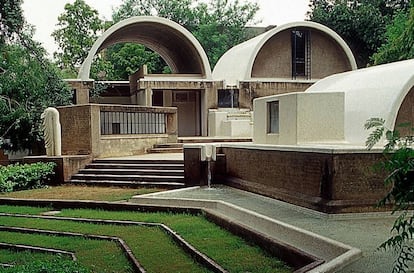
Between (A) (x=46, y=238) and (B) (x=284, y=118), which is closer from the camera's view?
(A) (x=46, y=238)

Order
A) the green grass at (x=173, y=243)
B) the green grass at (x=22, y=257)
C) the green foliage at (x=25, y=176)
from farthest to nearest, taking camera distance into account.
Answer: the green foliage at (x=25, y=176)
the green grass at (x=22, y=257)
the green grass at (x=173, y=243)

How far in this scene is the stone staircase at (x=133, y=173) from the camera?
44.8 feet

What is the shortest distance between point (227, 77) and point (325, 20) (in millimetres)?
9961

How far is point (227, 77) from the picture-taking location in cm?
2603

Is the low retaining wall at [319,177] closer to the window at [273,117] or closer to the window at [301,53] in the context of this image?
the window at [273,117]

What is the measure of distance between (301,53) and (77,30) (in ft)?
50.8

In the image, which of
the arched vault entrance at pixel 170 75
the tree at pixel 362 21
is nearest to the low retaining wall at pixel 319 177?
the arched vault entrance at pixel 170 75

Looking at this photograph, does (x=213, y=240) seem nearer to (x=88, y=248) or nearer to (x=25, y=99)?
(x=88, y=248)

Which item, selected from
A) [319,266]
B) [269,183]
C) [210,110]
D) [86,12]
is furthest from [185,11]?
[319,266]

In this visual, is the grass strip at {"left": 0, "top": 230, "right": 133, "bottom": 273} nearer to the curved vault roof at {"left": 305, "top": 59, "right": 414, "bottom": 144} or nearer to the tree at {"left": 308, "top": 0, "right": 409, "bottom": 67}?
the curved vault roof at {"left": 305, "top": 59, "right": 414, "bottom": 144}

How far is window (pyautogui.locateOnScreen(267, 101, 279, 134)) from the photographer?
1313 cm

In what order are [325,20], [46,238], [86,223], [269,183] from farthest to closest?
[325,20] → [269,183] → [86,223] → [46,238]

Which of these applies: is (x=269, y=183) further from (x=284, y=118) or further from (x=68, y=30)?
(x=68, y=30)

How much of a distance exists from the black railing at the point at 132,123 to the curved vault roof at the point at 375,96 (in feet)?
22.6
